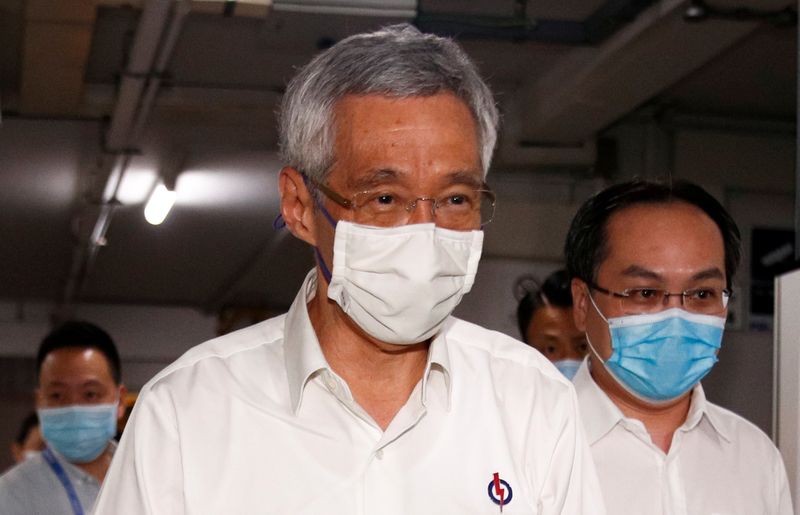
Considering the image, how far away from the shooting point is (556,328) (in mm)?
3342

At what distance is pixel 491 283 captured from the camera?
5211mm

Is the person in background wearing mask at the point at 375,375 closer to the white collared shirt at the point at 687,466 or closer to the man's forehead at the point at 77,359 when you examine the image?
the white collared shirt at the point at 687,466

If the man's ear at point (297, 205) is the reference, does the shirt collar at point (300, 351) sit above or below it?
below

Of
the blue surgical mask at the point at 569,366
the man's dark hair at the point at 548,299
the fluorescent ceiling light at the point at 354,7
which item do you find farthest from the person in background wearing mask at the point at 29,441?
the blue surgical mask at the point at 569,366

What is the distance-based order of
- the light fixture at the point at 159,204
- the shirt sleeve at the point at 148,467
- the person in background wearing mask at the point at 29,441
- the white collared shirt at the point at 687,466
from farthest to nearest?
the person in background wearing mask at the point at 29,441, the light fixture at the point at 159,204, the white collared shirt at the point at 687,466, the shirt sleeve at the point at 148,467

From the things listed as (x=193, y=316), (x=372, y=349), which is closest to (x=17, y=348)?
(x=193, y=316)

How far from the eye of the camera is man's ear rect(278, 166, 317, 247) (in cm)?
167

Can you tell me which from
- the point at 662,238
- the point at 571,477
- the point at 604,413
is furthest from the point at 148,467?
the point at 662,238

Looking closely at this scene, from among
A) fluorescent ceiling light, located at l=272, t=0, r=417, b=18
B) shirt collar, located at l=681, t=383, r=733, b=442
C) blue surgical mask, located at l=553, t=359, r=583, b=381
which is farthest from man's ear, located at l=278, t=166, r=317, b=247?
fluorescent ceiling light, located at l=272, t=0, r=417, b=18

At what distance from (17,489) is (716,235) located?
2.11 m

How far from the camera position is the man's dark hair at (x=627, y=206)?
232cm

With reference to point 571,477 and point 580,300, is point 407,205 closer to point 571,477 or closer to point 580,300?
point 571,477

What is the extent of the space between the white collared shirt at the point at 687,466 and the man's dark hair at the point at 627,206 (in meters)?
0.24

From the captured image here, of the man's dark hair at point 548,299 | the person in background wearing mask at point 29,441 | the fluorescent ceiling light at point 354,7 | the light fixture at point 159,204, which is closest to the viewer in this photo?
the man's dark hair at point 548,299
